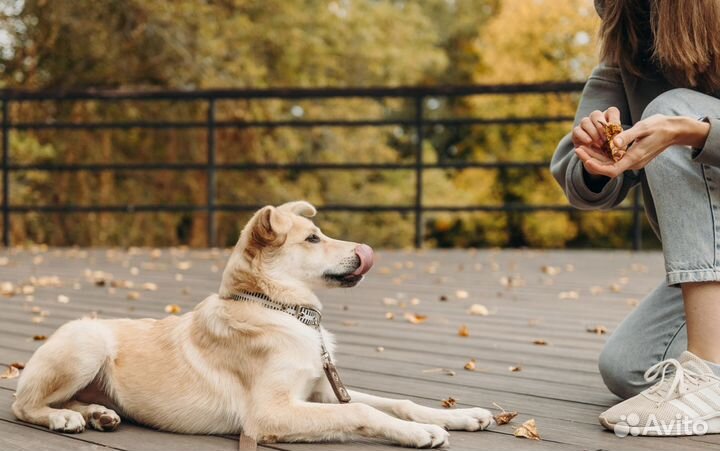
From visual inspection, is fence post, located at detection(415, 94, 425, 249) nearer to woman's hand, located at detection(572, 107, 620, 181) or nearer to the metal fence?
the metal fence

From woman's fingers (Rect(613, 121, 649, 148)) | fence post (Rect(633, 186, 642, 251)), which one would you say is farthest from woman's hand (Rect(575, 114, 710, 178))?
fence post (Rect(633, 186, 642, 251))

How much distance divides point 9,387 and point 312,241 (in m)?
1.13

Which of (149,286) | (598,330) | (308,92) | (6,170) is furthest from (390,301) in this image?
(6,170)

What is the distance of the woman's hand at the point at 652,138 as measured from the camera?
224cm

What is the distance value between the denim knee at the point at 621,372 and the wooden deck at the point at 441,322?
7 centimetres

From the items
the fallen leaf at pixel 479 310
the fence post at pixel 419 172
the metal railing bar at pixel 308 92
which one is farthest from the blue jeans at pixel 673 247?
the fence post at pixel 419 172

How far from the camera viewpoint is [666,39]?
245 cm

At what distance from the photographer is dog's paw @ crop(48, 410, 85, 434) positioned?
221 cm

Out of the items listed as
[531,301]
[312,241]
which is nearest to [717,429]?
[312,241]

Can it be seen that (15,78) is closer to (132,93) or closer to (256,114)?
(256,114)

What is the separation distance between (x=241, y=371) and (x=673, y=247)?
3.98ft

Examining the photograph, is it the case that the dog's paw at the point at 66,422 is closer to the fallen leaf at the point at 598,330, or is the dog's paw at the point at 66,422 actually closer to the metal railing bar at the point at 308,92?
the fallen leaf at the point at 598,330

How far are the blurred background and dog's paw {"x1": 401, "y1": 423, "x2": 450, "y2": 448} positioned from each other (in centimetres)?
587

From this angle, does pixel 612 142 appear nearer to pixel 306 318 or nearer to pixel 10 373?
pixel 306 318
